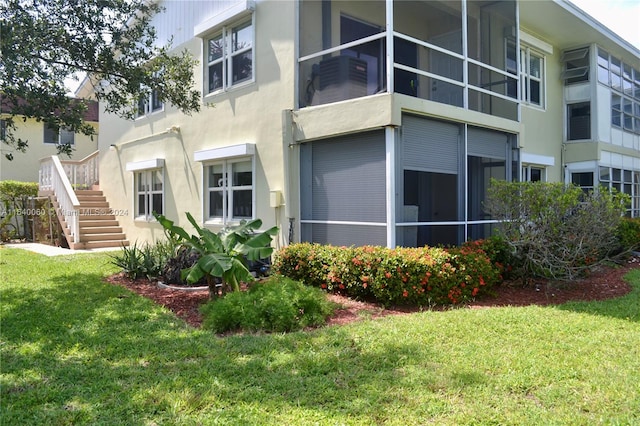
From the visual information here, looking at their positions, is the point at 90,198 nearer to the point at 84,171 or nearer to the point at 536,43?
the point at 84,171

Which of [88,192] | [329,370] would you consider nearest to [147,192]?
[88,192]

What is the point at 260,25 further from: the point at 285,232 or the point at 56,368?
the point at 56,368

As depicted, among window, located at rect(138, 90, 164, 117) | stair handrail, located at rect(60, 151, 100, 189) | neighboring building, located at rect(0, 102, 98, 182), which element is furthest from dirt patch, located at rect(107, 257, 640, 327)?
neighboring building, located at rect(0, 102, 98, 182)

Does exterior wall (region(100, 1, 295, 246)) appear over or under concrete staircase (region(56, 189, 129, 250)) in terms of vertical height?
over

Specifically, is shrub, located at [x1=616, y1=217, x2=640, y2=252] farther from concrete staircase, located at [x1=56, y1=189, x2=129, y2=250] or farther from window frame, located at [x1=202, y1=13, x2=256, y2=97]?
concrete staircase, located at [x1=56, y1=189, x2=129, y2=250]

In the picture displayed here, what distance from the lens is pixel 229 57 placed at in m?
12.2

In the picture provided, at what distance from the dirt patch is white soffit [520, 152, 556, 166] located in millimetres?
4608

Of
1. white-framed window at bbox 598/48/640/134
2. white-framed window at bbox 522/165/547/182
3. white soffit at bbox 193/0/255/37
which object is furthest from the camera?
white-framed window at bbox 598/48/640/134

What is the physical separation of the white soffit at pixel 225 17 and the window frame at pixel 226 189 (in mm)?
3575

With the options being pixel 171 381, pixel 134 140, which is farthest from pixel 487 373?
pixel 134 140

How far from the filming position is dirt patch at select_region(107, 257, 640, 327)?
7238mm

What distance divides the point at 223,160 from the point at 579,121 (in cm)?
1254

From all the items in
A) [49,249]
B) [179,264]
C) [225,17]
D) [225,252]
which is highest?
[225,17]

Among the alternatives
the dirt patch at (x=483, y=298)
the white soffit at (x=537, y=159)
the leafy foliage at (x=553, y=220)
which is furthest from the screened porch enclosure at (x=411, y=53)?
the dirt patch at (x=483, y=298)
